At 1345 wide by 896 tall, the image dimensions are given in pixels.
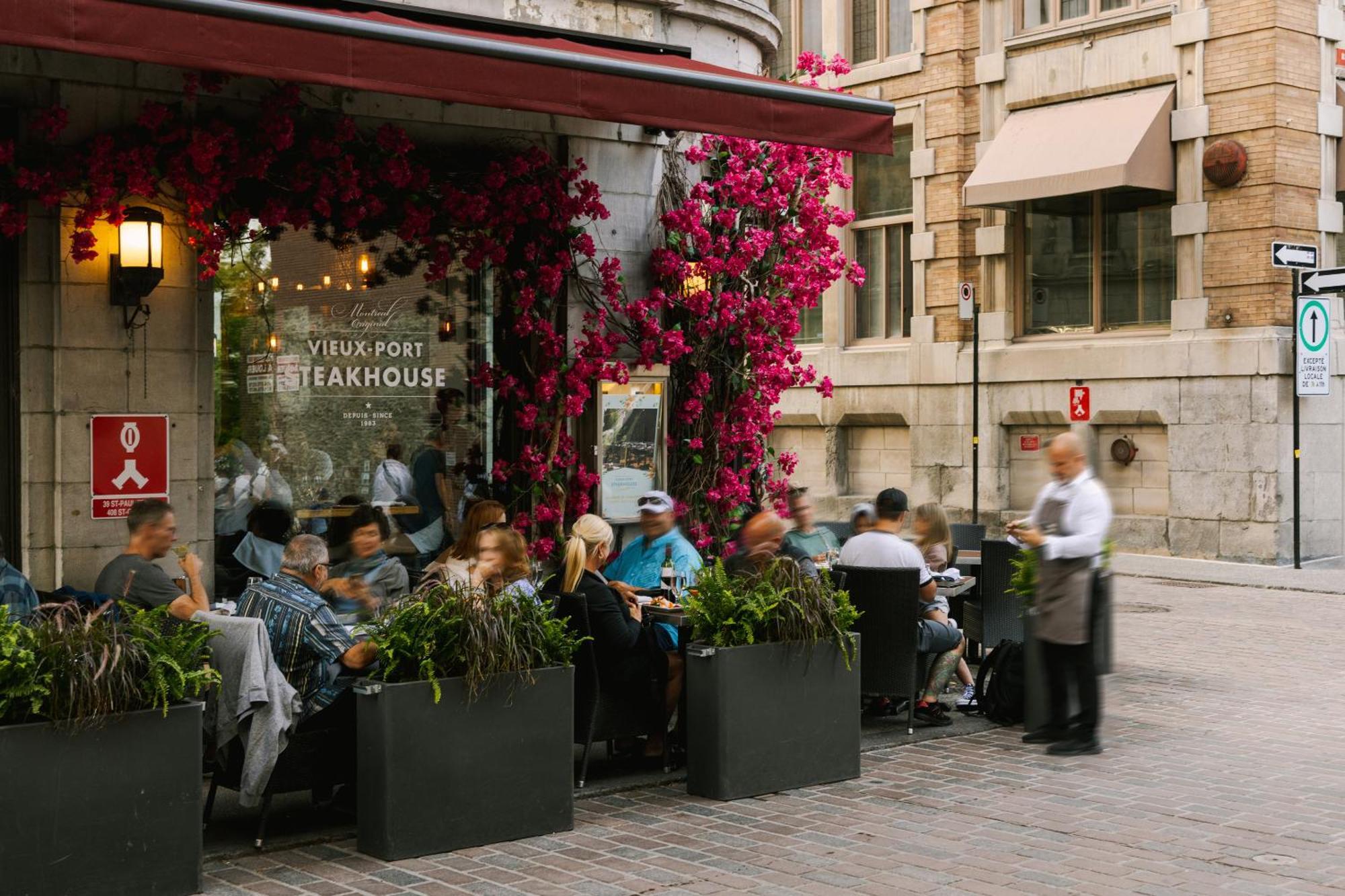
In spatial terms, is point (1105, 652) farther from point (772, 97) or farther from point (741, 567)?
point (772, 97)

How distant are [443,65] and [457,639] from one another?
115 inches

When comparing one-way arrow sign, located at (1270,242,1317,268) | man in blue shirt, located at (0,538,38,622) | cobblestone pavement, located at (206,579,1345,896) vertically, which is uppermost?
one-way arrow sign, located at (1270,242,1317,268)

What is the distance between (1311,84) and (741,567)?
14146 millimetres

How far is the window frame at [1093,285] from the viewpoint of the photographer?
2033 centimetres

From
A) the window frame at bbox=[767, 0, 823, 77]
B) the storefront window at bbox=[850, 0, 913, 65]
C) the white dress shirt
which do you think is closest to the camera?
the white dress shirt

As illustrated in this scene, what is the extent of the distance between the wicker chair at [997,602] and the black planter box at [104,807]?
5730 millimetres

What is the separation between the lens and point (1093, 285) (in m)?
20.9

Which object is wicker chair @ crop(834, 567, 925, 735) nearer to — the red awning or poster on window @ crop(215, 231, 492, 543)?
the red awning

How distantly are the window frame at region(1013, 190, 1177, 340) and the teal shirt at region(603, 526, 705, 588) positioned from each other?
1294cm

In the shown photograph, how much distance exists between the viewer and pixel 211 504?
914 centimetres

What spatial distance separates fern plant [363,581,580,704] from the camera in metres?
6.11

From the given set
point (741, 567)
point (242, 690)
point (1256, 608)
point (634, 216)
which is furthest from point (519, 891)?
point (1256, 608)

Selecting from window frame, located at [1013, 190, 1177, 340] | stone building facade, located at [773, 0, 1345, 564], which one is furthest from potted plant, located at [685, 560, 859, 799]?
window frame, located at [1013, 190, 1177, 340]

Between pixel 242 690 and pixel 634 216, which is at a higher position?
pixel 634 216
